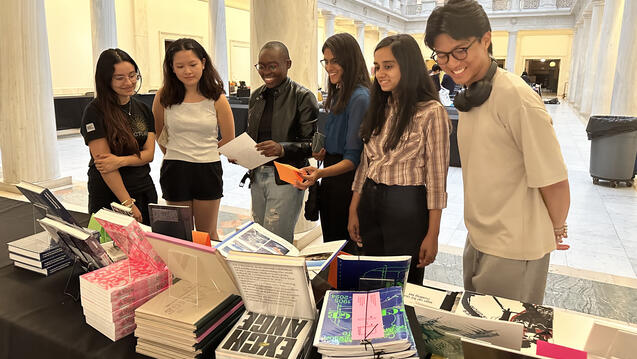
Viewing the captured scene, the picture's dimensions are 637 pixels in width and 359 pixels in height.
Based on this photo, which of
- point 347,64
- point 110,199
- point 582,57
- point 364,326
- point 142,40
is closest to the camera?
point 364,326

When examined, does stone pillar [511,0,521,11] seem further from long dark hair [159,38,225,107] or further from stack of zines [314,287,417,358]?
stack of zines [314,287,417,358]

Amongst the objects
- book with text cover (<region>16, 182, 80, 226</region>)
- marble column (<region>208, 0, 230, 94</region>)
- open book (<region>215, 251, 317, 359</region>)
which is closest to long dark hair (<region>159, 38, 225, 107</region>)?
book with text cover (<region>16, 182, 80, 226</region>)

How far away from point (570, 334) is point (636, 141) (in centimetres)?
649

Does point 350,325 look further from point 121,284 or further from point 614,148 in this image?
point 614,148

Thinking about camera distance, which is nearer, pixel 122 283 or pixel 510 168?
pixel 122 283

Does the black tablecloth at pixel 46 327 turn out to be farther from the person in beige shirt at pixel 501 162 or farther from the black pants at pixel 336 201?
the black pants at pixel 336 201

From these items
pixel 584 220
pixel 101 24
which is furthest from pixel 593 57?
pixel 101 24

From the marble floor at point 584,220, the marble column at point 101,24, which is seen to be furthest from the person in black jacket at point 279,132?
the marble column at point 101,24

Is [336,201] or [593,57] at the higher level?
[593,57]

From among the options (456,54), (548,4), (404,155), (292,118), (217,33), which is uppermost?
(548,4)

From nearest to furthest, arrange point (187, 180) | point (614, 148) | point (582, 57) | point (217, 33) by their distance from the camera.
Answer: point (187, 180), point (614, 148), point (217, 33), point (582, 57)

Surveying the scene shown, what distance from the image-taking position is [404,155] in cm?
210

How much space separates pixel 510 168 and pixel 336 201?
1.15m

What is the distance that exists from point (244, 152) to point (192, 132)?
0.38m
